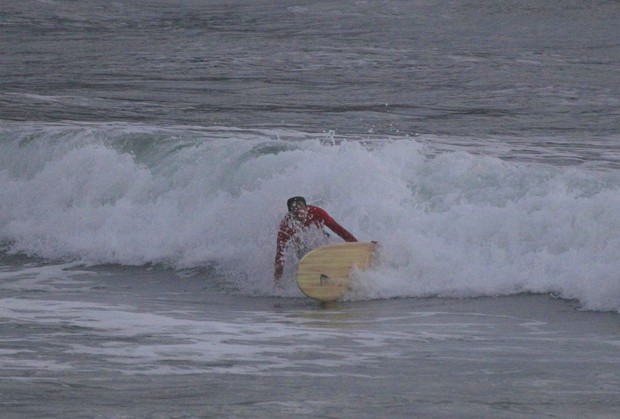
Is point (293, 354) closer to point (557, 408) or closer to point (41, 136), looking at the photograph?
point (557, 408)

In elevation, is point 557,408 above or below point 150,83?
below

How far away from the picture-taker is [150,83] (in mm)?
27453

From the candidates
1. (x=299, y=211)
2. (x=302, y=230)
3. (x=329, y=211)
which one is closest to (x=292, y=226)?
(x=302, y=230)

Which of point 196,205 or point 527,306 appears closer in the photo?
point 527,306

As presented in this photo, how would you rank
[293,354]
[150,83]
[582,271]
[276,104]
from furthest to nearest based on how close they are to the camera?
[150,83]
[276,104]
[582,271]
[293,354]

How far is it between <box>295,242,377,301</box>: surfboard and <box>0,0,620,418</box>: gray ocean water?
191 millimetres

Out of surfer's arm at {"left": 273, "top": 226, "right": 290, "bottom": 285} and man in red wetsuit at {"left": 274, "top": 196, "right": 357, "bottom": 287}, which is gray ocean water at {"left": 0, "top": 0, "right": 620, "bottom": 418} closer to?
surfer's arm at {"left": 273, "top": 226, "right": 290, "bottom": 285}

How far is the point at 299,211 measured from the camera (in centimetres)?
1302

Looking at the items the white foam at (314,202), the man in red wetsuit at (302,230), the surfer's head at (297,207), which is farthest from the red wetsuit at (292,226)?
the white foam at (314,202)

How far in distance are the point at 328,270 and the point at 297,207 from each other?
792 millimetres

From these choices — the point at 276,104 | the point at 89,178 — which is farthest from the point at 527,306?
the point at 276,104

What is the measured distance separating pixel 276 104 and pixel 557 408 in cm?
1719

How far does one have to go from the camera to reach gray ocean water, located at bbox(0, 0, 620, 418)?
8.34 metres

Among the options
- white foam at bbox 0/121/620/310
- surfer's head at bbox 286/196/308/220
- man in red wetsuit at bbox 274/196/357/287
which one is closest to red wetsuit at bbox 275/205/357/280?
man in red wetsuit at bbox 274/196/357/287
